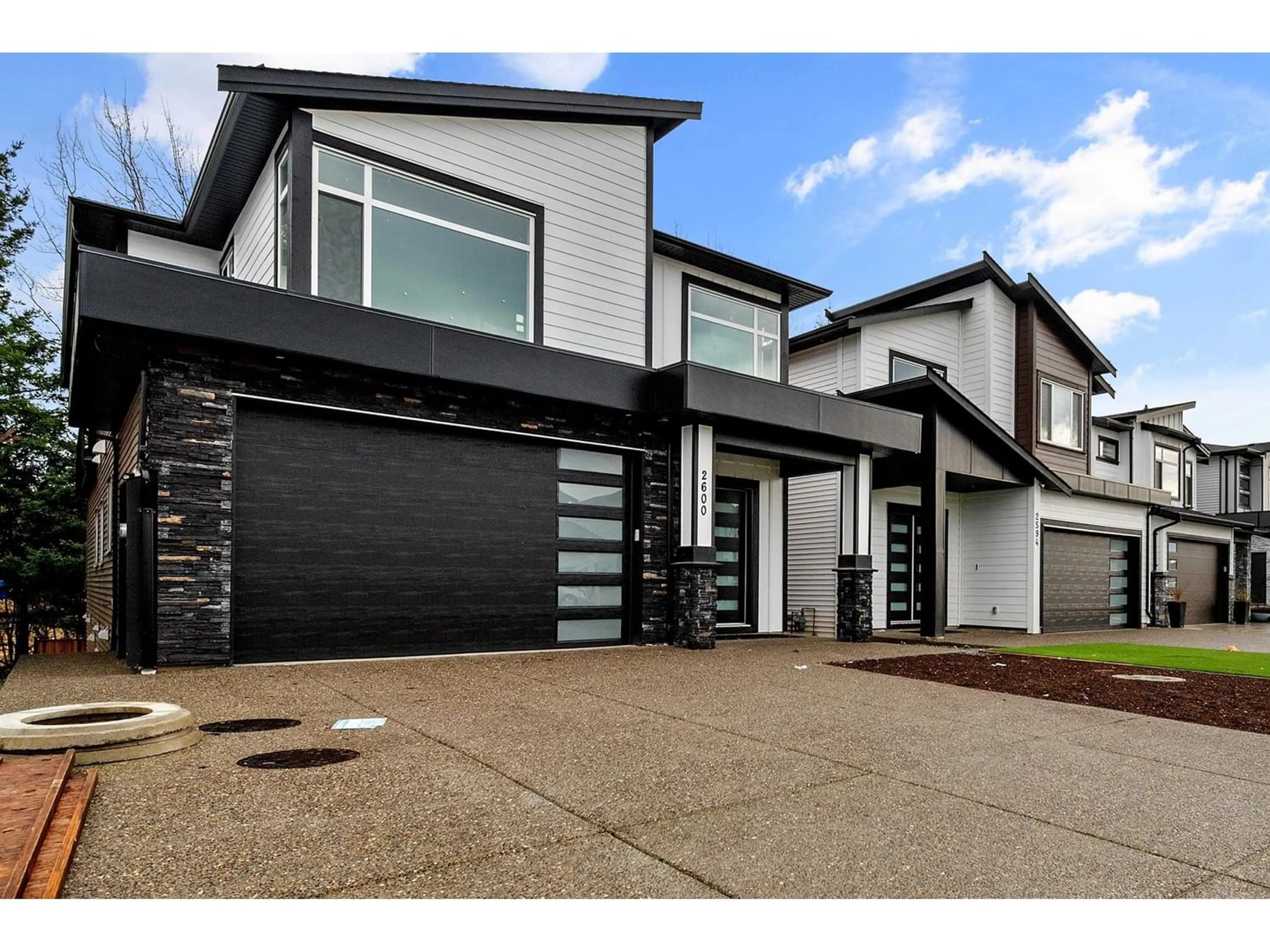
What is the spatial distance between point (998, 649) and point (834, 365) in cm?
692

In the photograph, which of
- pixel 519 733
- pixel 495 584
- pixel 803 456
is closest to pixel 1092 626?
pixel 803 456

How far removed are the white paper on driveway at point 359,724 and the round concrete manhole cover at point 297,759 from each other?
50 centimetres

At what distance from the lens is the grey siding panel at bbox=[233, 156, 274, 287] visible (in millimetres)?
8875

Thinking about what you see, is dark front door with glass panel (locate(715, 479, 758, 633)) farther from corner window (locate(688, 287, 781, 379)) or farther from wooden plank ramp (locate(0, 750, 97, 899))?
wooden plank ramp (locate(0, 750, 97, 899))

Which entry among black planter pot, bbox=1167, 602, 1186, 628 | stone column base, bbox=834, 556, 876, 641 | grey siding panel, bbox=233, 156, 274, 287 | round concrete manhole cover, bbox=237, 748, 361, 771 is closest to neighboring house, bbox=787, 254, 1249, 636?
black planter pot, bbox=1167, 602, 1186, 628

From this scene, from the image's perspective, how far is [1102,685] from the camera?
761 cm

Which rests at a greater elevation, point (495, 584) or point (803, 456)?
point (803, 456)

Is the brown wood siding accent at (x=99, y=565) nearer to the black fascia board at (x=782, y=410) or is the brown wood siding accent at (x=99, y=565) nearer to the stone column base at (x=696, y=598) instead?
the stone column base at (x=696, y=598)

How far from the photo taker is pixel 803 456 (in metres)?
11.7

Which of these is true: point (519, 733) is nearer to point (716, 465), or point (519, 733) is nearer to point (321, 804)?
point (321, 804)

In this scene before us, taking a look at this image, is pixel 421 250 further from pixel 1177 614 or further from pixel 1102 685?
pixel 1177 614

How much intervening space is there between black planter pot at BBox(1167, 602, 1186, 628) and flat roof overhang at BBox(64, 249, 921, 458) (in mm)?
10882

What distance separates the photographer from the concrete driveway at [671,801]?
8.71 feet

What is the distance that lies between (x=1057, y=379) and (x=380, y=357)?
16.0 meters
